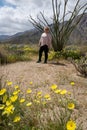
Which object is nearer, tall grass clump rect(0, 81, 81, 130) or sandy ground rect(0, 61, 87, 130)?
tall grass clump rect(0, 81, 81, 130)

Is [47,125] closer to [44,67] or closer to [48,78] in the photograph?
[48,78]

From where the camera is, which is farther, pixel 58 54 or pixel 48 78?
pixel 58 54

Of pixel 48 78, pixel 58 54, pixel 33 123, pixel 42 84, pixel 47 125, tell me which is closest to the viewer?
pixel 47 125

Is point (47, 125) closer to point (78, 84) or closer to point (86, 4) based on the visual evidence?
point (78, 84)

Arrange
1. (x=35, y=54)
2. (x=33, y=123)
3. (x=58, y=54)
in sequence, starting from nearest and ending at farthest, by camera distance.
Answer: (x=33, y=123), (x=58, y=54), (x=35, y=54)

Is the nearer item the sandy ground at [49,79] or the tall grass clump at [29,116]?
the tall grass clump at [29,116]

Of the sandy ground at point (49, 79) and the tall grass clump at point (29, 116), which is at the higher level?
the tall grass clump at point (29, 116)

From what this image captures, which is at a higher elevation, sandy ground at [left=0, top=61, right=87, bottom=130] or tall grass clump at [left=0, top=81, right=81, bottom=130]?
tall grass clump at [left=0, top=81, right=81, bottom=130]

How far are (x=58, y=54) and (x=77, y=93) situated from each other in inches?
320

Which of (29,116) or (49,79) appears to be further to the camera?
(49,79)

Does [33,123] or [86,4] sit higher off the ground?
[86,4]

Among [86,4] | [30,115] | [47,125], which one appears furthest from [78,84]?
[86,4]

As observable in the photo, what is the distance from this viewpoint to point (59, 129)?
3432 mm

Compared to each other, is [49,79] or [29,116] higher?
[29,116]
